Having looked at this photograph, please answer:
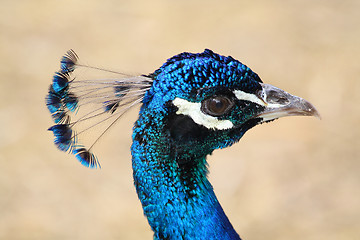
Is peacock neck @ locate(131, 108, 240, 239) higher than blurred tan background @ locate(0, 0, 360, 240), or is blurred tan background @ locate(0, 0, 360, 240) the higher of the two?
blurred tan background @ locate(0, 0, 360, 240)

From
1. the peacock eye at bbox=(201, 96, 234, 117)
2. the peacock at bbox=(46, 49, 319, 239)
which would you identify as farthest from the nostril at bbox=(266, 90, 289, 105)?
the peacock eye at bbox=(201, 96, 234, 117)

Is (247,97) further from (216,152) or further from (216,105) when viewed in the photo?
(216,152)

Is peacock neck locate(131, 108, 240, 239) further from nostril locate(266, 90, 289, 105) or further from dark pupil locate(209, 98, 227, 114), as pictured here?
nostril locate(266, 90, 289, 105)

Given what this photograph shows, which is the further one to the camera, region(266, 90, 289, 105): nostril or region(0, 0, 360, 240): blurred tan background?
region(0, 0, 360, 240): blurred tan background

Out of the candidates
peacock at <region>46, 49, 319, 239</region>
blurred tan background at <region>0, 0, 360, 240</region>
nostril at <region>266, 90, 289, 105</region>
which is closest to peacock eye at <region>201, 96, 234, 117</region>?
peacock at <region>46, 49, 319, 239</region>

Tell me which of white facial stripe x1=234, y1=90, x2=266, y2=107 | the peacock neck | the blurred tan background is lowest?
the peacock neck

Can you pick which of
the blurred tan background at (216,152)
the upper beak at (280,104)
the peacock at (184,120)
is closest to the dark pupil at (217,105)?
the peacock at (184,120)

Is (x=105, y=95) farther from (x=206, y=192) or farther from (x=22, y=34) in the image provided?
(x=22, y=34)
